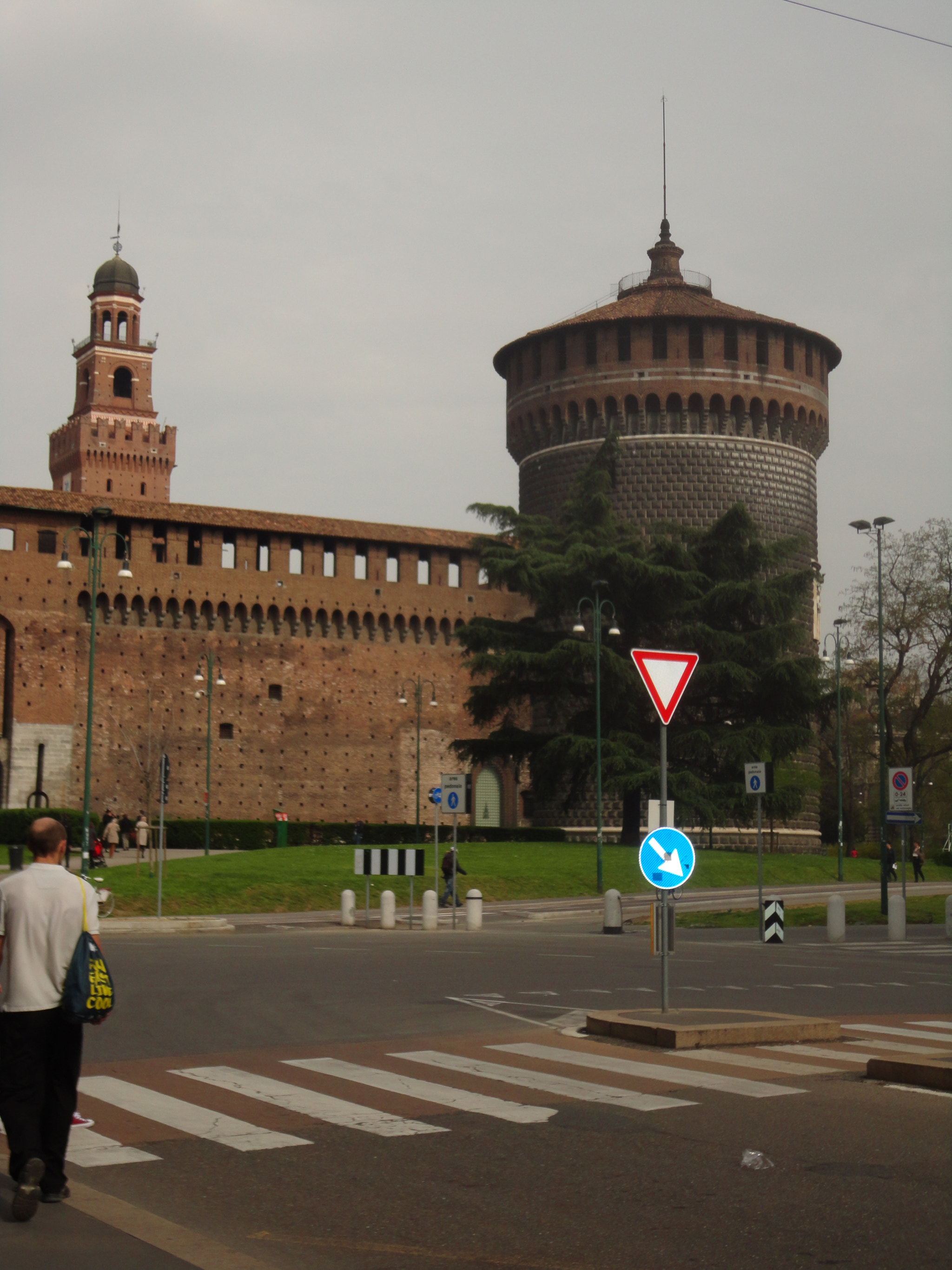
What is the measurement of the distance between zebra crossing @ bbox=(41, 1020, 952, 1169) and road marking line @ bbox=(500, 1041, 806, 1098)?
0.02 metres

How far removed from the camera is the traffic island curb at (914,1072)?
9.27 m

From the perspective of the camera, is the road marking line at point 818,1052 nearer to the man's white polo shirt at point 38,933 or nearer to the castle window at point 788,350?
the man's white polo shirt at point 38,933

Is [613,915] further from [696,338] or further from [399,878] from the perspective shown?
[696,338]

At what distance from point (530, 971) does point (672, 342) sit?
1921 inches

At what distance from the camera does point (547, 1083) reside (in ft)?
31.4

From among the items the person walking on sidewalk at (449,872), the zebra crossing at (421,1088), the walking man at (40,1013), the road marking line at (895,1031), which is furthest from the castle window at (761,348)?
the walking man at (40,1013)

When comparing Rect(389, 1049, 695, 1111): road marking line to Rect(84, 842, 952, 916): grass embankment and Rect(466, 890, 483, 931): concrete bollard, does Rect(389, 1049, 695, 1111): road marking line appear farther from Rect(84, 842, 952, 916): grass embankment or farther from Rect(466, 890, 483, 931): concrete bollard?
Rect(84, 842, 952, 916): grass embankment

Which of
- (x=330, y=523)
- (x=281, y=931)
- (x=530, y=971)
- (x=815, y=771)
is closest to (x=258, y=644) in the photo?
(x=330, y=523)

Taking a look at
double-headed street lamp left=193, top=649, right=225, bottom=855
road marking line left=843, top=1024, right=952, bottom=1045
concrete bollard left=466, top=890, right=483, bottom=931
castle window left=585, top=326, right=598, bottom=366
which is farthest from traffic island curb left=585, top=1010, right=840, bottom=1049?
castle window left=585, top=326, right=598, bottom=366

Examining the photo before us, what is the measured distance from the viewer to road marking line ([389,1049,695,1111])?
28.9 ft

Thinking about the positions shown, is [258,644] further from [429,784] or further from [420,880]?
[420,880]

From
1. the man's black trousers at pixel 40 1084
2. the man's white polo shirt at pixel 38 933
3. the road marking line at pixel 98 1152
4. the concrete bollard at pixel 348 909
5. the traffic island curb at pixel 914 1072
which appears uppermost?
the man's white polo shirt at pixel 38 933

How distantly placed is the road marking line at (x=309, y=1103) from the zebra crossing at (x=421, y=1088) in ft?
0.04

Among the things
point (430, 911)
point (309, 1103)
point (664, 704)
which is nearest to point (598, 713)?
point (430, 911)
